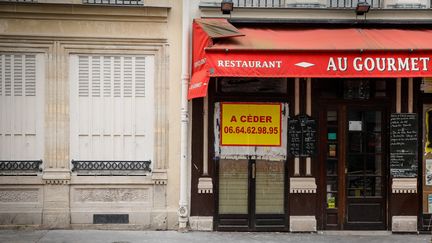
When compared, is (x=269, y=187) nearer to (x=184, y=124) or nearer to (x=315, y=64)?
(x=184, y=124)

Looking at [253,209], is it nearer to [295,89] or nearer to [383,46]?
[295,89]

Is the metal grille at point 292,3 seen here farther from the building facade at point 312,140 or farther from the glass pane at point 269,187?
the glass pane at point 269,187

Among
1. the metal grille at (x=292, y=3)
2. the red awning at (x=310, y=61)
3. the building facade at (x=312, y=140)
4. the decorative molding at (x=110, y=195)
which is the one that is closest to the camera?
the red awning at (x=310, y=61)

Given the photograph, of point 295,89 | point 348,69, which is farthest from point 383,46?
point 295,89

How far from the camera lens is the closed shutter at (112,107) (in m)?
10.6

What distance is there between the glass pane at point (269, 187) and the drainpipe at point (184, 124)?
1.37m

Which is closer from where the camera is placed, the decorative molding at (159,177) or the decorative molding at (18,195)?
the decorative molding at (18,195)

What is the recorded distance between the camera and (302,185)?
1071 centimetres

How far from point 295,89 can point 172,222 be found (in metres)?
3.42

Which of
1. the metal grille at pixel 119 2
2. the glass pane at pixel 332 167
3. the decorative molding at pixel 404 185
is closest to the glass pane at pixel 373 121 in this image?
the glass pane at pixel 332 167

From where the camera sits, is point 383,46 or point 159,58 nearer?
point 383,46

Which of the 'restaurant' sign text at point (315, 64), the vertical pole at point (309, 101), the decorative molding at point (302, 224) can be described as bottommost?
the decorative molding at point (302, 224)

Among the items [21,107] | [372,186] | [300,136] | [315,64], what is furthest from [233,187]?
[21,107]

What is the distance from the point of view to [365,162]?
10.9 metres
